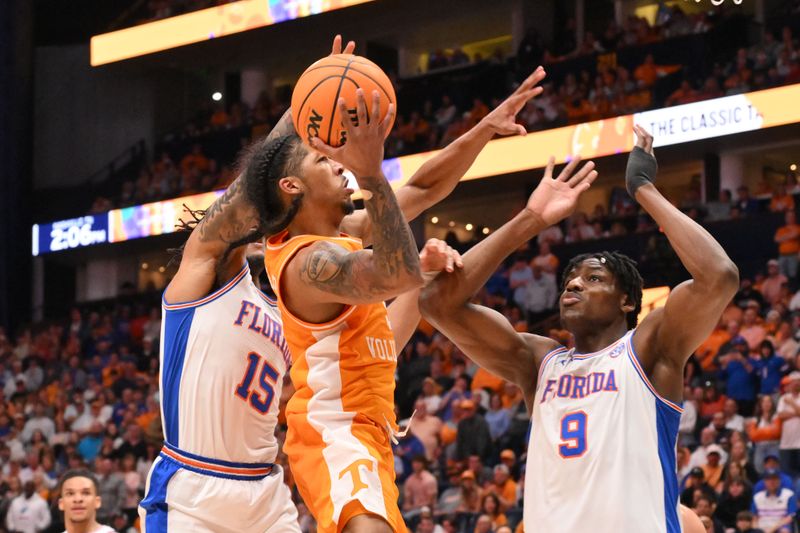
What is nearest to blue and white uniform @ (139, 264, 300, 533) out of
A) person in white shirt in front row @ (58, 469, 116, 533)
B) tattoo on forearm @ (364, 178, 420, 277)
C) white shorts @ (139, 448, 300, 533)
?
white shorts @ (139, 448, 300, 533)

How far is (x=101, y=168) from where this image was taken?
25250mm

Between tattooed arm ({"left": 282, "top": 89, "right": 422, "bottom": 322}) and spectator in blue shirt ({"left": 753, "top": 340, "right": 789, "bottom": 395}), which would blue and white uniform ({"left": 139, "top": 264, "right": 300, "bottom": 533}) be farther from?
spectator in blue shirt ({"left": 753, "top": 340, "right": 789, "bottom": 395})

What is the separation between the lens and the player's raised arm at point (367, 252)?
3.82m

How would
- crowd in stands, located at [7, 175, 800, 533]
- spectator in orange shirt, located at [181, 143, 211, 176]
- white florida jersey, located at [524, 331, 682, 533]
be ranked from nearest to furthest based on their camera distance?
white florida jersey, located at [524, 331, 682, 533] < crowd in stands, located at [7, 175, 800, 533] < spectator in orange shirt, located at [181, 143, 211, 176]

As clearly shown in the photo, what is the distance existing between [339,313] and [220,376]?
28.5 inches

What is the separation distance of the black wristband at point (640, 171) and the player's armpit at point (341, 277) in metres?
1.10

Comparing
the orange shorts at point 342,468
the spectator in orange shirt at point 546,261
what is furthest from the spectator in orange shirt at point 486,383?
the orange shorts at point 342,468

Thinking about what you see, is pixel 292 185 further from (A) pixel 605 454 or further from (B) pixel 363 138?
(A) pixel 605 454

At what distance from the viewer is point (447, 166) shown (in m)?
5.36

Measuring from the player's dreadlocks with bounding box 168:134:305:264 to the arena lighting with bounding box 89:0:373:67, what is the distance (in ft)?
45.3

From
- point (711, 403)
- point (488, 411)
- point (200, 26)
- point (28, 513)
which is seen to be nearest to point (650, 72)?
point (488, 411)

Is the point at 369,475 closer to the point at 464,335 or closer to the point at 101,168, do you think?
the point at 464,335

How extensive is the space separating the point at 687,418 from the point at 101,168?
16522mm

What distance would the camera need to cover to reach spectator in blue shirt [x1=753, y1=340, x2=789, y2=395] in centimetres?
1175
